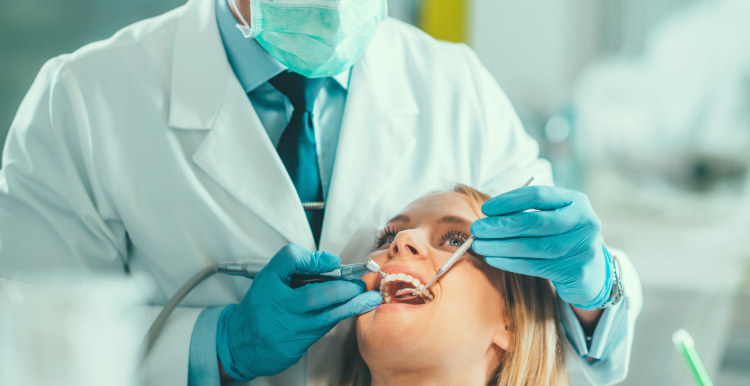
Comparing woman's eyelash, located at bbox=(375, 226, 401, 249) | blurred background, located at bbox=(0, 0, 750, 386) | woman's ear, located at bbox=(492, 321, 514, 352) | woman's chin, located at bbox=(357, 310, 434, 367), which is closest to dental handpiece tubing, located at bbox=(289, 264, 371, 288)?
woman's chin, located at bbox=(357, 310, 434, 367)

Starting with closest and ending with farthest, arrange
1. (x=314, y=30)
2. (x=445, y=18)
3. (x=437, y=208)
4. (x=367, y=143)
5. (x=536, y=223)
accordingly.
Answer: (x=536, y=223) → (x=314, y=30) → (x=437, y=208) → (x=367, y=143) → (x=445, y=18)

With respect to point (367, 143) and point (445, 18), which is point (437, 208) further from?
point (445, 18)

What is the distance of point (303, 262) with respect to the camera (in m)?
1.00

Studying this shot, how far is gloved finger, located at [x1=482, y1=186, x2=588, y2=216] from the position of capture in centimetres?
96

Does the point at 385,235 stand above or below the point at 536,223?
below

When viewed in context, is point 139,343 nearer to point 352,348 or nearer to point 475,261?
point 352,348

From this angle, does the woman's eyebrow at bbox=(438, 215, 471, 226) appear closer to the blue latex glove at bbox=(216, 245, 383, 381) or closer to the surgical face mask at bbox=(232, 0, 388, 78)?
the blue latex glove at bbox=(216, 245, 383, 381)

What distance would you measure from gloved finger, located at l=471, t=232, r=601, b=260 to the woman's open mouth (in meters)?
0.15

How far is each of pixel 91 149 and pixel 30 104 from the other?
18 centimetres

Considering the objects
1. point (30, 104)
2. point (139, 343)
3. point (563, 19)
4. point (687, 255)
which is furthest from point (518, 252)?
point (563, 19)

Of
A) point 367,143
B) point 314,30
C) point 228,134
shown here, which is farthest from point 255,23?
point 367,143

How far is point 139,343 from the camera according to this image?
3.52ft

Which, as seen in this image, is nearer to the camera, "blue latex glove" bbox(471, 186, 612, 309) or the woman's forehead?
"blue latex glove" bbox(471, 186, 612, 309)

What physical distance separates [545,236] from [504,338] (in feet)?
0.90
